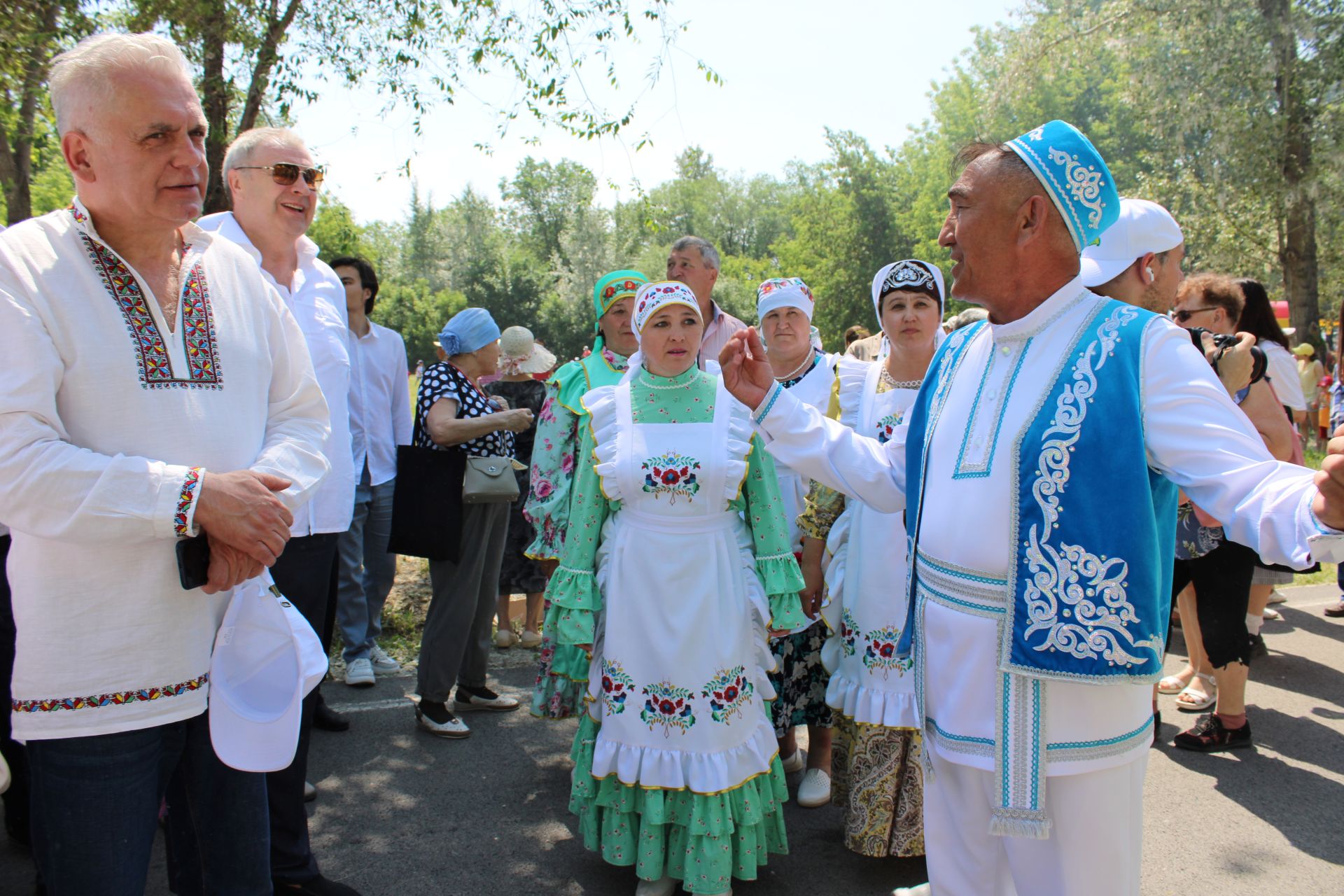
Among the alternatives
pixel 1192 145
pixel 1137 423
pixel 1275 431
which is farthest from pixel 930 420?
pixel 1192 145

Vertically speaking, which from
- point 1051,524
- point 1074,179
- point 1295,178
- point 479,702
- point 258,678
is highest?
point 1295,178

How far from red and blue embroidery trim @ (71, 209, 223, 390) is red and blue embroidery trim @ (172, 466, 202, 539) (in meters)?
0.26

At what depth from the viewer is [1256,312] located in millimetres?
5387

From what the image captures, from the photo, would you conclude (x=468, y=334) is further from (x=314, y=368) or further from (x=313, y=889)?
(x=313, y=889)

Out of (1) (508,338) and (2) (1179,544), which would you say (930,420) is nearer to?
(2) (1179,544)

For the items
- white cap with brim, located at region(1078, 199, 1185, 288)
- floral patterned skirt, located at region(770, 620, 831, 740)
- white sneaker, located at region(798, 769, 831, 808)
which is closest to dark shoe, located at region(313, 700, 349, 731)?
floral patterned skirt, located at region(770, 620, 831, 740)

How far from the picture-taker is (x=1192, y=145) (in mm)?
22438

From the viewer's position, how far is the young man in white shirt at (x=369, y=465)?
5527 mm

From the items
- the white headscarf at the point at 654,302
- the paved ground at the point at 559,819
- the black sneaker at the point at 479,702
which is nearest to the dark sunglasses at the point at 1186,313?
the paved ground at the point at 559,819

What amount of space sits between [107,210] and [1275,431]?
197 inches

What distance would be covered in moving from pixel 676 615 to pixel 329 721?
2450 millimetres

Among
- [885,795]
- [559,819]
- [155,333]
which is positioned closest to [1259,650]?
[885,795]

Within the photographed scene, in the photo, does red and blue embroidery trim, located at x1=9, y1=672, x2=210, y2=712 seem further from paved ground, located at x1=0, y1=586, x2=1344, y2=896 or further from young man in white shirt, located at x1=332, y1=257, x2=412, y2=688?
young man in white shirt, located at x1=332, y1=257, x2=412, y2=688

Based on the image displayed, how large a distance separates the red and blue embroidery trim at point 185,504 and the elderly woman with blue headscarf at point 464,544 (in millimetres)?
2883
